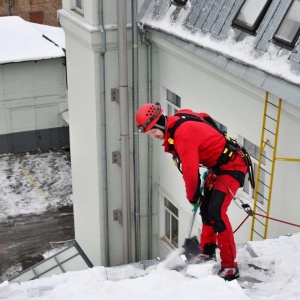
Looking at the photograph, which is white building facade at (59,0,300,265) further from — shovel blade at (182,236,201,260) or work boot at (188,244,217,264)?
shovel blade at (182,236,201,260)

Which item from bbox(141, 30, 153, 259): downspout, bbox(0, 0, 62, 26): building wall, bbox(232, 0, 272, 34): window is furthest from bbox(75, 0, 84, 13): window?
bbox(0, 0, 62, 26): building wall

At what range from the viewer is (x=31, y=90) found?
2723 centimetres

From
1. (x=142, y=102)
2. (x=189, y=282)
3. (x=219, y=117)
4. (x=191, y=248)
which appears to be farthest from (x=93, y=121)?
(x=189, y=282)

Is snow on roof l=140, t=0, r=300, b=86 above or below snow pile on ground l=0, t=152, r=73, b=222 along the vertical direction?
above

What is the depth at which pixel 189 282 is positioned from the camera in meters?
6.82

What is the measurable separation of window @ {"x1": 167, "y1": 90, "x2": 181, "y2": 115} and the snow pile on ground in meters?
9.99

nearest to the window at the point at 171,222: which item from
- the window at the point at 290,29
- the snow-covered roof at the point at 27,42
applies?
the window at the point at 290,29

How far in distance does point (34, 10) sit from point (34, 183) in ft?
49.6

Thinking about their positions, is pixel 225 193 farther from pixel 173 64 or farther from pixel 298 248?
pixel 173 64

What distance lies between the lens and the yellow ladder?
33.3 ft

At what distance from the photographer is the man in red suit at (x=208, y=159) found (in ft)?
25.8

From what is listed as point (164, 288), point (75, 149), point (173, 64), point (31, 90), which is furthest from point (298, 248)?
point (31, 90)

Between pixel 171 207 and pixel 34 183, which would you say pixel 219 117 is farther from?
pixel 34 183

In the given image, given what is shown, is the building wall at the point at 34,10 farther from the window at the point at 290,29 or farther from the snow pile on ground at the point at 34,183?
the window at the point at 290,29
